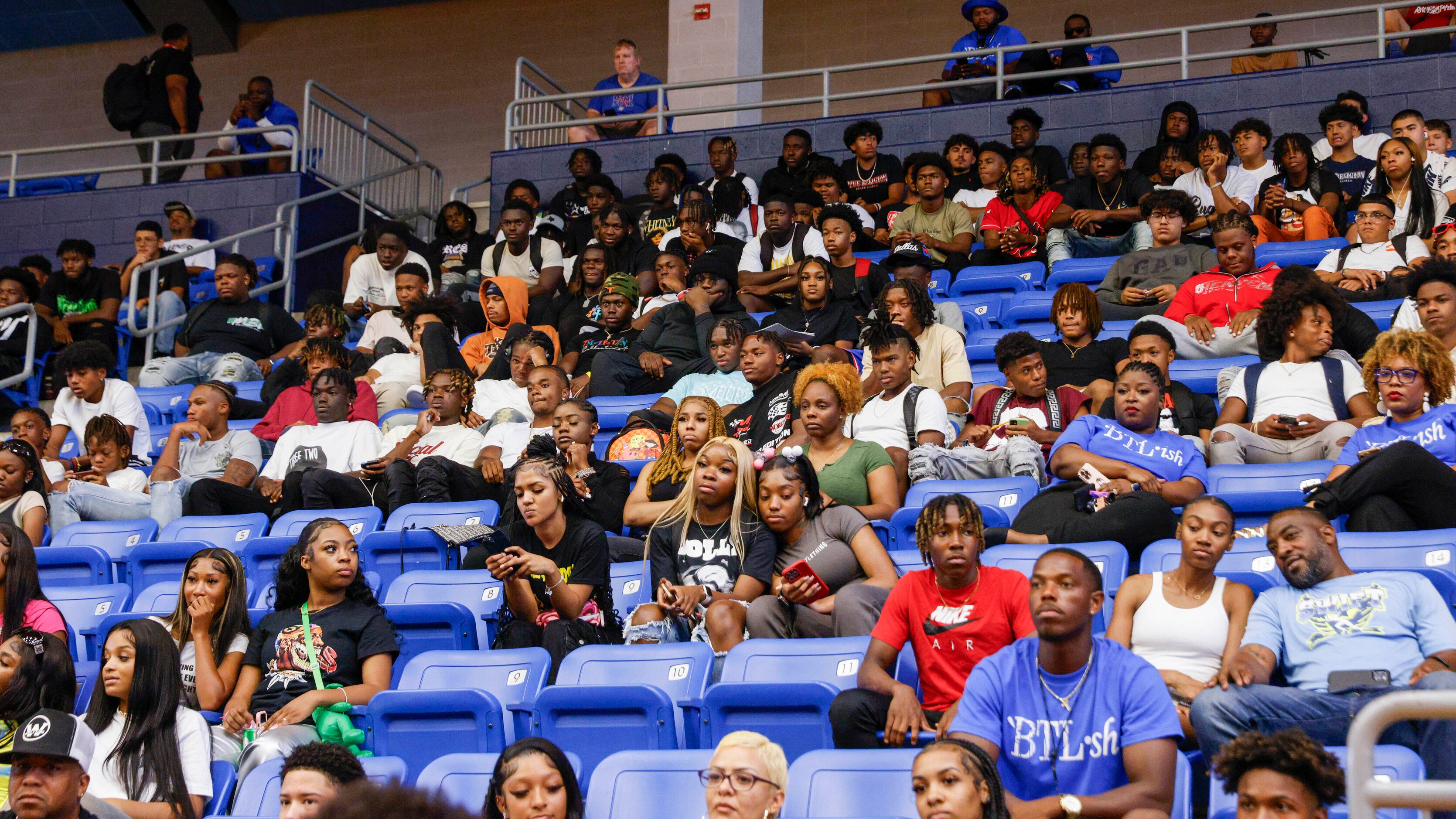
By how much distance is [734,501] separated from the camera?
4688mm

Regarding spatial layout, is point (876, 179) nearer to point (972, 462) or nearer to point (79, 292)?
point (972, 462)

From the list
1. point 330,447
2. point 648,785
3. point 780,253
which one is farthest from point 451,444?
point 648,785

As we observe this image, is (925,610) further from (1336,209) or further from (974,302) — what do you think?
(1336,209)

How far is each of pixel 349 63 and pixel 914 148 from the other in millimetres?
6733

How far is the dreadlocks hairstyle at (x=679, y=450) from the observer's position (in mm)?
5488

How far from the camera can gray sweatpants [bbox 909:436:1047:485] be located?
548 cm

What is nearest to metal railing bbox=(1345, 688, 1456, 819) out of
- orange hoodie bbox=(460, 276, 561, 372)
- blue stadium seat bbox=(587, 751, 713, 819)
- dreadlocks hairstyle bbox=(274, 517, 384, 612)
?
blue stadium seat bbox=(587, 751, 713, 819)

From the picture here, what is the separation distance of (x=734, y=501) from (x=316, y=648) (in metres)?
1.34

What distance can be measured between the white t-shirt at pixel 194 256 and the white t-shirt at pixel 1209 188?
21.7ft

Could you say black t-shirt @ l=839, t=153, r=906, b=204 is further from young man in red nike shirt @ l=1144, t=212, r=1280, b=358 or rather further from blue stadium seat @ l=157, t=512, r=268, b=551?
blue stadium seat @ l=157, t=512, r=268, b=551

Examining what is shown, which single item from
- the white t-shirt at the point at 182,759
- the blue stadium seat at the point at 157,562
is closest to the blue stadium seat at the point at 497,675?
the white t-shirt at the point at 182,759

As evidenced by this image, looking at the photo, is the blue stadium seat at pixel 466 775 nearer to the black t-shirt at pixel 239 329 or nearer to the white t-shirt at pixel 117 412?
the white t-shirt at pixel 117 412

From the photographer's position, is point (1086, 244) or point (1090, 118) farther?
point (1090, 118)

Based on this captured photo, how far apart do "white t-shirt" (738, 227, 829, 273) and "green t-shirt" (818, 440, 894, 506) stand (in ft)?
10.7
